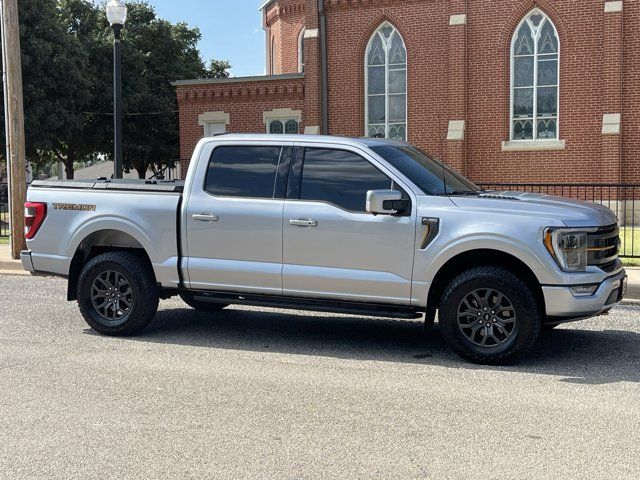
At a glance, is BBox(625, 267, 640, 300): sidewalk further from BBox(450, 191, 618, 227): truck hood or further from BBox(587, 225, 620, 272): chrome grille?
BBox(450, 191, 618, 227): truck hood

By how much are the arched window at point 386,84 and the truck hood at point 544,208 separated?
16.7m

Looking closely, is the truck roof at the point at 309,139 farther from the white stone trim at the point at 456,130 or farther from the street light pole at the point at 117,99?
the white stone trim at the point at 456,130

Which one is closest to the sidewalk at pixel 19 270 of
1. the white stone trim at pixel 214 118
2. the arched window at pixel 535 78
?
the white stone trim at pixel 214 118

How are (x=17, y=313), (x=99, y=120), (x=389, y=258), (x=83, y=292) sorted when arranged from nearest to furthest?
(x=389, y=258) < (x=83, y=292) < (x=17, y=313) < (x=99, y=120)

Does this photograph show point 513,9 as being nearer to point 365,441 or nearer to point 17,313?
point 17,313

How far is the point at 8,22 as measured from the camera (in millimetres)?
14344

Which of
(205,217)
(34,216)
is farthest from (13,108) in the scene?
(205,217)

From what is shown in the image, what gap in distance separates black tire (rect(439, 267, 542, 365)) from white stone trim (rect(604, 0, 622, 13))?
54.4ft

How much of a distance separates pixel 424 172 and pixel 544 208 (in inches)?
48.4

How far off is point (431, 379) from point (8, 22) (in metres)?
11.7

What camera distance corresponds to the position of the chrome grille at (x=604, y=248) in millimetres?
6500

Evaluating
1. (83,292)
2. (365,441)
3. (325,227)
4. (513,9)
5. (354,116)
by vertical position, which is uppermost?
(513,9)

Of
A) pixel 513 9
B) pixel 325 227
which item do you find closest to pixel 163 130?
pixel 513 9

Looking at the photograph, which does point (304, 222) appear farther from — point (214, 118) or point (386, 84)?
point (214, 118)
